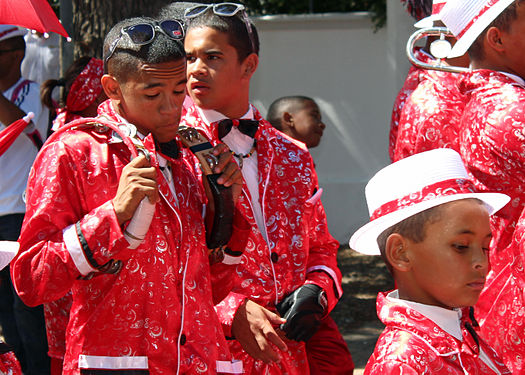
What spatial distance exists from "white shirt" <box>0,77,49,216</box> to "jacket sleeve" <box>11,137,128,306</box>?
2525 millimetres

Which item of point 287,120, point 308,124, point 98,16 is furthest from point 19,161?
point 308,124

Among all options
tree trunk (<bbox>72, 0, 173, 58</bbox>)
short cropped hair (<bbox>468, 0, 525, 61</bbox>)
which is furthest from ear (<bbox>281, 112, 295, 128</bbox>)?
short cropped hair (<bbox>468, 0, 525, 61</bbox>)

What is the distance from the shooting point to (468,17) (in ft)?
10.8

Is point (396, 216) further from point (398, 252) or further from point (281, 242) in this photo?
point (281, 242)

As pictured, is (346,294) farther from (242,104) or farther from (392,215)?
(392,215)

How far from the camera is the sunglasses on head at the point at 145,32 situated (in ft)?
9.63

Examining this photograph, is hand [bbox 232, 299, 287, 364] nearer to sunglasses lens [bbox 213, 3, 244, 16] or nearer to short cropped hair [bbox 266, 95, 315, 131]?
sunglasses lens [bbox 213, 3, 244, 16]

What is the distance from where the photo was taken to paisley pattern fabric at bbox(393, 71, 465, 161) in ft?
12.5

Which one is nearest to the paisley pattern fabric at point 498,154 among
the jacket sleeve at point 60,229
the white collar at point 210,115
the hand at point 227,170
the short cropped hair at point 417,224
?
the short cropped hair at point 417,224

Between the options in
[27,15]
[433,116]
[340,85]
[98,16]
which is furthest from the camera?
[340,85]

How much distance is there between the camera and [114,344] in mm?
2727

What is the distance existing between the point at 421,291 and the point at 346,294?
5379 millimetres

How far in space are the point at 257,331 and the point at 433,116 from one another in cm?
134

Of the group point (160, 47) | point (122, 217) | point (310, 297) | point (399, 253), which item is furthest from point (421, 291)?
point (160, 47)
